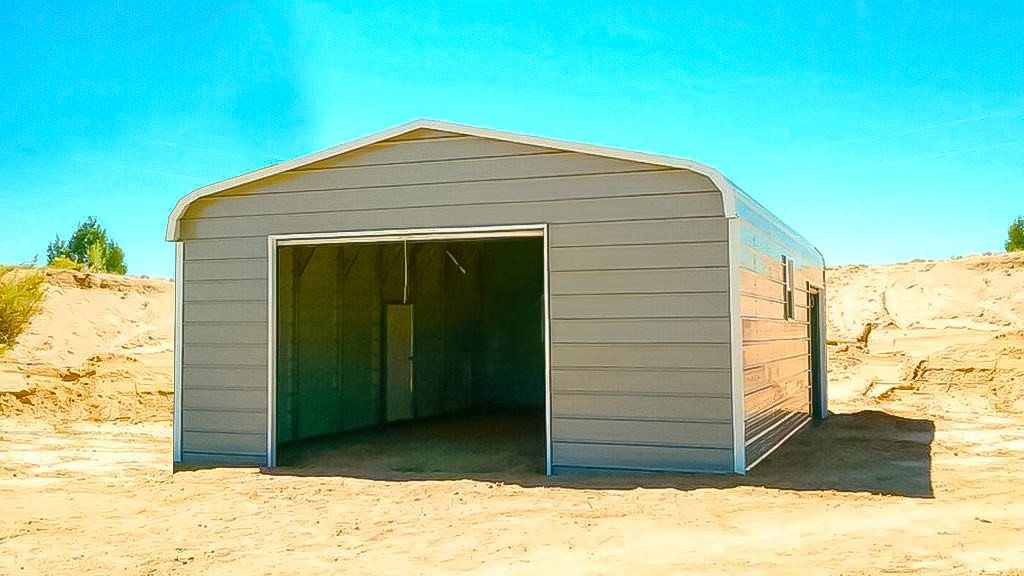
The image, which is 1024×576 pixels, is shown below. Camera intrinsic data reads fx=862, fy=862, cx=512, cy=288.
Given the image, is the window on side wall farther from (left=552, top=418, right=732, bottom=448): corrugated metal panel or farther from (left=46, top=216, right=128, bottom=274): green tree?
(left=46, top=216, right=128, bottom=274): green tree

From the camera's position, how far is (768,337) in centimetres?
900

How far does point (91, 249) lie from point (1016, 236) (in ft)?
138

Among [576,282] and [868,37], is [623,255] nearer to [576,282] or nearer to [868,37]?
[576,282]

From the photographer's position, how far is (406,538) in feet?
18.7

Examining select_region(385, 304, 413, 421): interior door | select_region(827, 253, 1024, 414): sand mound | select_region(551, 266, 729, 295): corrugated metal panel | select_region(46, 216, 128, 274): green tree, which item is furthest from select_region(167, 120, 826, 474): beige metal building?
select_region(46, 216, 128, 274): green tree

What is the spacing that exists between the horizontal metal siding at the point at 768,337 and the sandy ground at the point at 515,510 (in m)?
0.35

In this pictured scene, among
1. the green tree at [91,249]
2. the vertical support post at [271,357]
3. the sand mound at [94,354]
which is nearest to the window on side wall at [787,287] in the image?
the vertical support post at [271,357]

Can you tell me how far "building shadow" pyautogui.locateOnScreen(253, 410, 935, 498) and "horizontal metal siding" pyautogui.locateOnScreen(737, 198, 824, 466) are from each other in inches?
11.7

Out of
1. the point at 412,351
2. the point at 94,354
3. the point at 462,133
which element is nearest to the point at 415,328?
the point at 412,351

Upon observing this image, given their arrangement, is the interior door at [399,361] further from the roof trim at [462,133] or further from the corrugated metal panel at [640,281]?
the corrugated metal panel at [640,281]

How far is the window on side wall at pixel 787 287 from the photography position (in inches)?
402

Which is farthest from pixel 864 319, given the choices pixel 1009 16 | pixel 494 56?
pixel 494 56

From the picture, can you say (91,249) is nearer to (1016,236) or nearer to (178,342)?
(178,342)

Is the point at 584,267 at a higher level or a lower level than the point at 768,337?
higher
